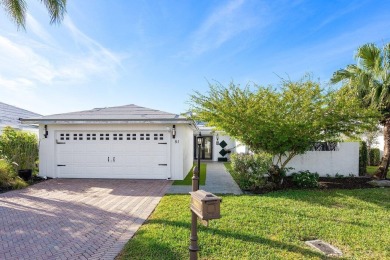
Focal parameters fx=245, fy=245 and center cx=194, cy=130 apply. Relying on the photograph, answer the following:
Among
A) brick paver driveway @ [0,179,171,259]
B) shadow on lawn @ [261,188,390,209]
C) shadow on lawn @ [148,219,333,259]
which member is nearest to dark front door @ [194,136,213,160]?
brick paver driveway @ [0,179,171,259]

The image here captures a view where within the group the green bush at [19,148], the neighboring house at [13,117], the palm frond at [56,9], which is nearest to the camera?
the palm frond at [56,9]

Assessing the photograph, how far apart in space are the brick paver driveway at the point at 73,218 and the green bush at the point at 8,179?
50cm

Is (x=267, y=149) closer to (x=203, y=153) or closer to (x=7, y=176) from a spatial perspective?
→ (x=7, y=176)

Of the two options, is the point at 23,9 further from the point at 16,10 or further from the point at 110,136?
the point at 110,136

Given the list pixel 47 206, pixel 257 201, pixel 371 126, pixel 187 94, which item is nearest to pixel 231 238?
pixel 257 201

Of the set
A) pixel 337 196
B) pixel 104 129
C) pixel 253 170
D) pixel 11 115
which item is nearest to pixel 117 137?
pixel 104 129

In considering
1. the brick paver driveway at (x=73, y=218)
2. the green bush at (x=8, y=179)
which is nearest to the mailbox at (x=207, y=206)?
the brick paver driveway at (x=73, y=218)

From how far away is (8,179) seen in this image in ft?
31.3

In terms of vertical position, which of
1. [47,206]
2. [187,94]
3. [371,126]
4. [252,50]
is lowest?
[47,206]

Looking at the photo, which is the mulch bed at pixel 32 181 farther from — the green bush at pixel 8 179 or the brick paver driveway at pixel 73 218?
the brick paver driveway at pixel 73 218

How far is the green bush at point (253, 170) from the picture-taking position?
898 cm

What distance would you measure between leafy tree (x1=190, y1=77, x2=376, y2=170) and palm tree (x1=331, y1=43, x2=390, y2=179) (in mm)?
1601

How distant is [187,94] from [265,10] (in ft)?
14.7

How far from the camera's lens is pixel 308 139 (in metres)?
9.17
